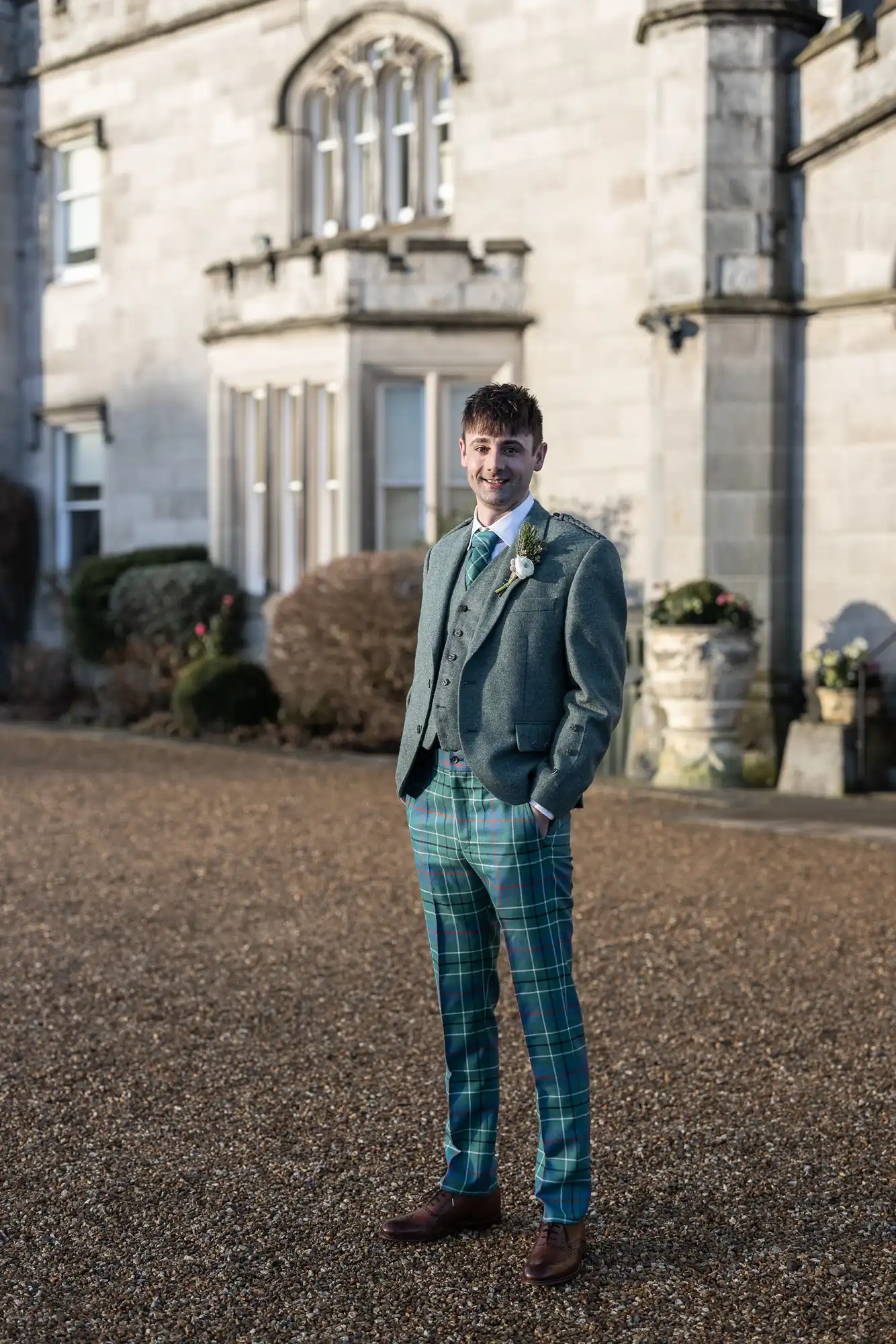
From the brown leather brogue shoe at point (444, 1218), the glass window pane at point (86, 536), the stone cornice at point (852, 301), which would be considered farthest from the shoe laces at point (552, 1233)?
the glass window pane at point (86, 536)

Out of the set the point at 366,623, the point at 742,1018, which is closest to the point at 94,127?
the point at 366,623

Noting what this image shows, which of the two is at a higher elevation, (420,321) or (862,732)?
(420,321)

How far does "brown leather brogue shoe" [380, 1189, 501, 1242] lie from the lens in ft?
11.7

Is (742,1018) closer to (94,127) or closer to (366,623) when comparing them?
(366,623)

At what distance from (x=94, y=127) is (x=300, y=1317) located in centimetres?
1692

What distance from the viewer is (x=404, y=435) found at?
14578 mm

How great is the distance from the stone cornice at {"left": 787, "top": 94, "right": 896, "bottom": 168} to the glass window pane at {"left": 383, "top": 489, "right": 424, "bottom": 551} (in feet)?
14.1

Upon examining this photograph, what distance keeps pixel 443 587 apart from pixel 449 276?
10979 mm

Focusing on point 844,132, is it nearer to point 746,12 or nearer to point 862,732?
point 746,12

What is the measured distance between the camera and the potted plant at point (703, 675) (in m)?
11.2

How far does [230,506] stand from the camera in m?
15.9

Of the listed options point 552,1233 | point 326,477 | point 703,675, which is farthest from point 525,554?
point 326,477

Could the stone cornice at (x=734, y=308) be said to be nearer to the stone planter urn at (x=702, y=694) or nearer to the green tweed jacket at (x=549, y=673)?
the stone planter urn at (x=702, y=694)

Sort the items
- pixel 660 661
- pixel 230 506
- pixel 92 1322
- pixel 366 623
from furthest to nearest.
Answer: pixel 230 506 < pixel 366 623 < pixel 660 661 < pixel 92 1322
